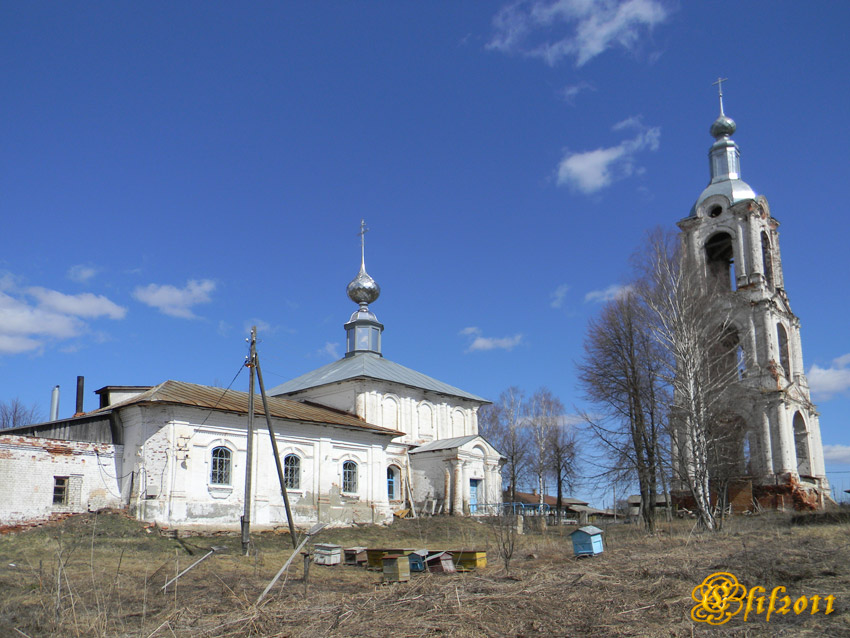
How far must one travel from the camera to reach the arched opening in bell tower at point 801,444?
27.8m

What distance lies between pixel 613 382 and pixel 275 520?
11.6 m

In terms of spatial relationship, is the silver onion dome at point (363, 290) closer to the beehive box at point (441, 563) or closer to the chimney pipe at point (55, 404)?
the chimney pipe at point (55, 404)

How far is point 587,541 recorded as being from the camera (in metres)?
12.9

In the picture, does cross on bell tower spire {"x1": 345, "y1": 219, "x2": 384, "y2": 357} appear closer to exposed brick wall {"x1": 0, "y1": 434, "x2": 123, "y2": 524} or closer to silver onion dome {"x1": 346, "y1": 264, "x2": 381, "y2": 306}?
silver onion dome {"x1": 346, "y1": 264, "x2": 381, "y2": 306}

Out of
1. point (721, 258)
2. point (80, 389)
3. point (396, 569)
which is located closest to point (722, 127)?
point (721, 258)

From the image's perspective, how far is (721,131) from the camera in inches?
1213

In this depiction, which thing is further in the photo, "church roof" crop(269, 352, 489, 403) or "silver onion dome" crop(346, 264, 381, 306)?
"silver onion dome" crop(346, 264, 381, 306)

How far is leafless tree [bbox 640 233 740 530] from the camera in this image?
1978 centimetres

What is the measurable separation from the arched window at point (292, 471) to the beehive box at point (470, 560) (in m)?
11.2

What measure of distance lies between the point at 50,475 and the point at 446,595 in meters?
14.4

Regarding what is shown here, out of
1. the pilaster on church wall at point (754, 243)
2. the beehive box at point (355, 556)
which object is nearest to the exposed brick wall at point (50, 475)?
the beehive box at point (355, 556)

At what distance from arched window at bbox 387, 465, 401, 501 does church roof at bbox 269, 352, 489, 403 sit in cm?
363

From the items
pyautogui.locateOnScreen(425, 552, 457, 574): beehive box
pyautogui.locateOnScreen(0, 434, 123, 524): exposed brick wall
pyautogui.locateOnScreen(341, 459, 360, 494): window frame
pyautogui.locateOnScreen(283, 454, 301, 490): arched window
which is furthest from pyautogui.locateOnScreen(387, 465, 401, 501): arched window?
pyautogui.locateOnScreen(425, 552, 457, 574): beehive box

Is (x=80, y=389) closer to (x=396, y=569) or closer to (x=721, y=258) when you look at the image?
(x=396, y=569)
